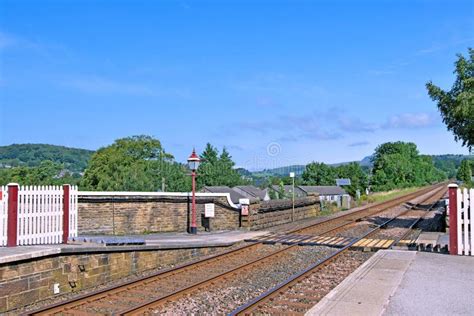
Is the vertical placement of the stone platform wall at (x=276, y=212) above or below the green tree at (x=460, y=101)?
below

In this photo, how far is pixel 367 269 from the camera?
31.3 ft

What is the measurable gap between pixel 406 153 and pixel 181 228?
12802cm

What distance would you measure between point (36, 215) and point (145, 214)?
6866mm

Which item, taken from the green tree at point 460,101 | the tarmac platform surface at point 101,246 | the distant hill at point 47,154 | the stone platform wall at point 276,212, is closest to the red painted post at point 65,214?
the tarmac platform surface at point 101,246

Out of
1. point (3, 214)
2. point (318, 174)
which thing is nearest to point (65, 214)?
point (3, 214)

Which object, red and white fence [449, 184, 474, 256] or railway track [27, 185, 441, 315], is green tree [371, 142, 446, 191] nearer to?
red and white fence [449, 184, 474, 256]

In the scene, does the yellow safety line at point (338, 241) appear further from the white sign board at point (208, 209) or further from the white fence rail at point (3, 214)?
the white fence rail at point (3, 214)

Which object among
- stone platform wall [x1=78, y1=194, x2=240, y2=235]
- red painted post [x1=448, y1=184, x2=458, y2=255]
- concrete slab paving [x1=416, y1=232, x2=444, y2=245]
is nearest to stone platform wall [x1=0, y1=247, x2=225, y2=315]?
stone platform wall [x1=78, y1=194, x2=240, y2=235]

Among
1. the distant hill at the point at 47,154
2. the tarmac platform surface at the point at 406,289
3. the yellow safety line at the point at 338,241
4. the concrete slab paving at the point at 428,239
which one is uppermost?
the distant hill at the point at 47,154

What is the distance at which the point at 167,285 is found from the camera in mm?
9242

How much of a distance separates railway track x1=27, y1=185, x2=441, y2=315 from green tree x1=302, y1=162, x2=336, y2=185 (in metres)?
87.5

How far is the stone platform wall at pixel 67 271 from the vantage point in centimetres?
796

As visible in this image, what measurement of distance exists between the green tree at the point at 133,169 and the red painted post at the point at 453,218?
67.3 feet

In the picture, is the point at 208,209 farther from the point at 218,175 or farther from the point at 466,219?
the point at 218,175
